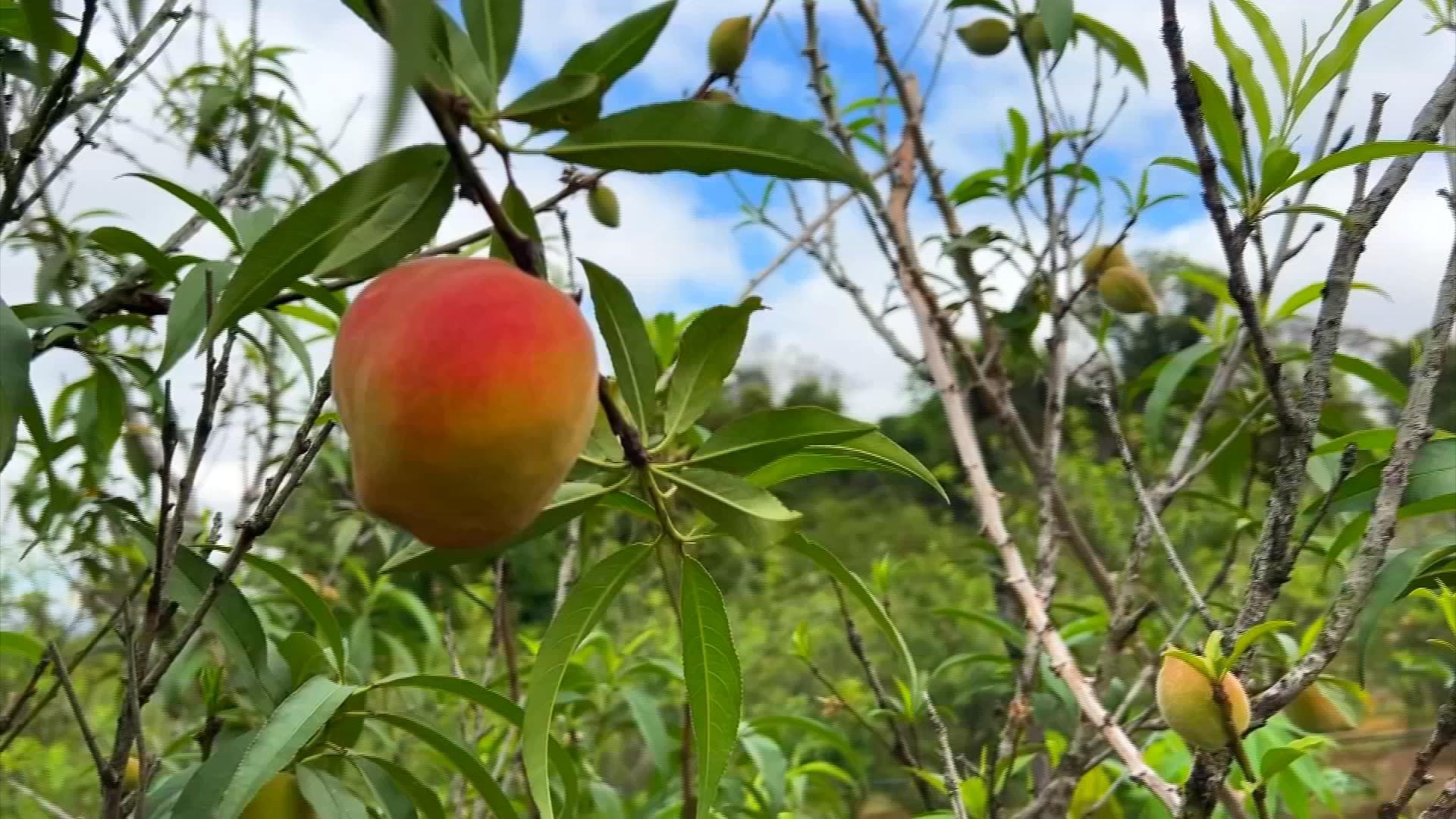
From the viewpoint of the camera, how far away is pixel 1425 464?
0.56 metres

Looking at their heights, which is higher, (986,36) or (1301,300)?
(986,36)

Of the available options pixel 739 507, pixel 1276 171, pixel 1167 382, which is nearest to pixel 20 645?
pixel 739 507

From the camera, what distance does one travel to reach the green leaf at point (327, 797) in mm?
508

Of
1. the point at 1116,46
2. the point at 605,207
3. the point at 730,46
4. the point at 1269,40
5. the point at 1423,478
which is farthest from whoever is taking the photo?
the point at 1116,46

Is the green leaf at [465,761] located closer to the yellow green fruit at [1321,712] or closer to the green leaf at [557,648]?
the green leaf at [557,648]

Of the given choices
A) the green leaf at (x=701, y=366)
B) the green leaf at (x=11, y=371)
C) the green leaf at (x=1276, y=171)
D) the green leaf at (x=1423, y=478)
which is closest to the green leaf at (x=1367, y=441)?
the green leaf at (x=1423, y=478)

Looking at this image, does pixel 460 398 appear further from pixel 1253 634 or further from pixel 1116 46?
pixel 1116 46

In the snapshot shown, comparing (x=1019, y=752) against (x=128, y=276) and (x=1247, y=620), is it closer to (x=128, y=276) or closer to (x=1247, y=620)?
(x=1247, y=620)

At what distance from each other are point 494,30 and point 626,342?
15 cm

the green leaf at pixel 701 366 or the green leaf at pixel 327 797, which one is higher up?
the green leaf at pixel 701 366

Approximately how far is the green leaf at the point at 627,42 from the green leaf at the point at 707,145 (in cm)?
2

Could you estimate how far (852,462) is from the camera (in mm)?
511

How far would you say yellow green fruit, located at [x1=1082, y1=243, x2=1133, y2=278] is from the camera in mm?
1125

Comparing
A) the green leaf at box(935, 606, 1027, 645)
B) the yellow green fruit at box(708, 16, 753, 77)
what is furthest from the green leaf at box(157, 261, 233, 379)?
the green leaf at box(935, 606, 1027, 645)
